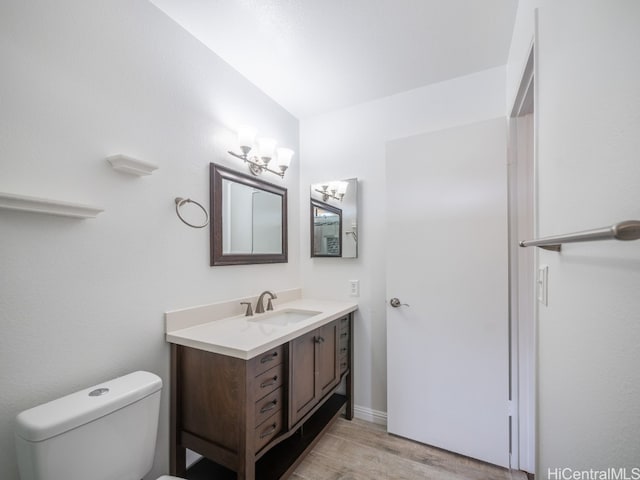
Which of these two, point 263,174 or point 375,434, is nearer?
point 375,434

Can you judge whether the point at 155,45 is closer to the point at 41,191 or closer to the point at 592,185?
the point at 41,191

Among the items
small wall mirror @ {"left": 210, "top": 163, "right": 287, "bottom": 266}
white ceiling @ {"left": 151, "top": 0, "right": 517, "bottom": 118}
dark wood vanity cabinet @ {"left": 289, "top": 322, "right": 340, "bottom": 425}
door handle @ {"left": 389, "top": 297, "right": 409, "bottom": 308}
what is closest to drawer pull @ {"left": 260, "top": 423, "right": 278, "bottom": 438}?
dark wood vanity cabinet @ {"left": 289, "top": 322, "right": 340, "bottom": 425}

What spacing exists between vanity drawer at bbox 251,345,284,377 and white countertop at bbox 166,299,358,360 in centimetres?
5

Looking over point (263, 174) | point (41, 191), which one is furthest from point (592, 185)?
point (263, 174)

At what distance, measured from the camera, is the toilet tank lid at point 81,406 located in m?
0.83

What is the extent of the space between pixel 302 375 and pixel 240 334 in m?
0.45

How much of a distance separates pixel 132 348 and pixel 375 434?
5.48 ft

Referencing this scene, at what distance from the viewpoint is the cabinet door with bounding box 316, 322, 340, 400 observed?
1.75 metres

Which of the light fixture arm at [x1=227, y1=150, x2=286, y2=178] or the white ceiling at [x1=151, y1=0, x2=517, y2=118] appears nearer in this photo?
the white ceiling at [x1=151, y1=0, x2=517, y2=118]

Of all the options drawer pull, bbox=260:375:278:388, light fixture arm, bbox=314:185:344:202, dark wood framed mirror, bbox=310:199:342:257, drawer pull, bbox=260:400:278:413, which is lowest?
drawer pull, bbox=260:400:278:413

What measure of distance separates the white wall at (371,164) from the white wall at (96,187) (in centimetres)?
100

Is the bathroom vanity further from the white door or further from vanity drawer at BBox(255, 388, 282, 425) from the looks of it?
the white door

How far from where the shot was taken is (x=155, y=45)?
1.39m

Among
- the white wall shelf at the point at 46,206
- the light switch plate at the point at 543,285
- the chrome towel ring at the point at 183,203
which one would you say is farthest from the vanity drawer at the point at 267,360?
the light switch plate at the point at 543,285
